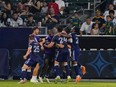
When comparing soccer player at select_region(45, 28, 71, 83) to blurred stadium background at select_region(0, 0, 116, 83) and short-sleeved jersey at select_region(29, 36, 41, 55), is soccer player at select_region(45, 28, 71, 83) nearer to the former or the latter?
short-sleeved jersey at select_region(29, 36, 41, 55)

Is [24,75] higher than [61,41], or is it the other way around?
[61,41]

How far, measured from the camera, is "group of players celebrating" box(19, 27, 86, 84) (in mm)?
20531

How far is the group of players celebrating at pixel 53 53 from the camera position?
20531 millimetres

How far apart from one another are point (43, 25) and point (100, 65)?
3.49 m

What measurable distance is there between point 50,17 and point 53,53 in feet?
11.8

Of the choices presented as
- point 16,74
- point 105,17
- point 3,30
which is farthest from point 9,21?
point 105,17

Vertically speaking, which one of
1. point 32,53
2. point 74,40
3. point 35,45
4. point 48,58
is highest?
point 74,40

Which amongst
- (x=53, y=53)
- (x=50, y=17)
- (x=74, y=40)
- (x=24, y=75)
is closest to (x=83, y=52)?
(x=53, y=53)

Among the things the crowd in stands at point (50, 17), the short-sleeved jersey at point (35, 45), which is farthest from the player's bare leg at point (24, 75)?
the crowd in stands at point (50, 17)

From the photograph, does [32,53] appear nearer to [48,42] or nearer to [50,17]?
[48,42]

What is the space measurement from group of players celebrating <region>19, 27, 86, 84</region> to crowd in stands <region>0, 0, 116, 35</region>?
2173 millimetres

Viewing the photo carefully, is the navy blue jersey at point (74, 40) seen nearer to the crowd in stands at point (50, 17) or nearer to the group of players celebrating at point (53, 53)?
the group of players celebrating at point (53, 53)

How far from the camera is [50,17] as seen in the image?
83.0 ft

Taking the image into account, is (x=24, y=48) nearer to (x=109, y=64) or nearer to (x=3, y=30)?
(x=3, y=30)
